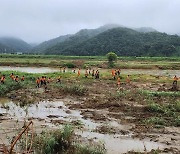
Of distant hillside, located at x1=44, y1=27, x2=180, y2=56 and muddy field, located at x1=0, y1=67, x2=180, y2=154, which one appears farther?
distant hillside, located at x1=44, y1=27, x2=180, y2=56

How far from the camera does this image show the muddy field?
14852 millimetres

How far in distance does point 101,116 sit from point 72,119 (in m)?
2.00

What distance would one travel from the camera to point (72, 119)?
1909cm

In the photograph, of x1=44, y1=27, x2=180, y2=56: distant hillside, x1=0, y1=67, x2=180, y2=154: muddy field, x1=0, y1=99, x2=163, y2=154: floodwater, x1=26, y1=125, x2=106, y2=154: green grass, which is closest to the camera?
x1=26, y1=125, x2=106, y2=154: green grass

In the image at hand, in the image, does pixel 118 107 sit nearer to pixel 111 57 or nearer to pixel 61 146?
pixel 61 146

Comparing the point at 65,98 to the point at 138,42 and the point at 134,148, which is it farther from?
the point at 138,42

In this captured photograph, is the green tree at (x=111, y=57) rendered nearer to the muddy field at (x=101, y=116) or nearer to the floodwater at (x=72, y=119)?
the muddy field at (x=101, y=116)

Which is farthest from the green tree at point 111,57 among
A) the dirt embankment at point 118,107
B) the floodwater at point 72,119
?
the floodwater at point 72,119

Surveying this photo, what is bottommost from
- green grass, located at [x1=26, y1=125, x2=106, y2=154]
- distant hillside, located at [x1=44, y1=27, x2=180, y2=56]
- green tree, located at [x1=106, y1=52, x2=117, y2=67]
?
green grass, located at [x1=26, y1=125, x2=106, y2=154]

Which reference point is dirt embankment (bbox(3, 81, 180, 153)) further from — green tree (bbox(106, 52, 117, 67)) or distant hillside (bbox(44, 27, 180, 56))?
distant hillside (bbox(44, 27, 180, 56))

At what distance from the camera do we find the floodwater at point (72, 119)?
1427 cm

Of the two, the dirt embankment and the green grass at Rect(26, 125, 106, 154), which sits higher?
the green grass at Rect(26, 125, 106, 154)

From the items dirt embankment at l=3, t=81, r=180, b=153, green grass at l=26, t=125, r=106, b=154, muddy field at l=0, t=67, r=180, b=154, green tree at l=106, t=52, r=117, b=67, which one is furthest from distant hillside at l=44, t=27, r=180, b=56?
green grass at l=26, t=125, r=106, b=154

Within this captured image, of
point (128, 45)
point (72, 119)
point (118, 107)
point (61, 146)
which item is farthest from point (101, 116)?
point (128, 45)
